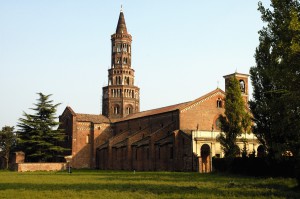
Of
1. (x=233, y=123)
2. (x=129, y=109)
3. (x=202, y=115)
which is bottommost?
(x=233, y=123)

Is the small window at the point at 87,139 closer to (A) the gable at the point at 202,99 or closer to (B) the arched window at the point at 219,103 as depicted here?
(A) the gable at the point at 202,99

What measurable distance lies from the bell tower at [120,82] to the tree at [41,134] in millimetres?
13038

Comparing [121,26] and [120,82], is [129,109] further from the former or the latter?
[121,26]

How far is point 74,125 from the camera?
6209 centimetres

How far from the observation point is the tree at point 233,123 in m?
37.5

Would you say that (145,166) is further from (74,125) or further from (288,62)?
(288,62)

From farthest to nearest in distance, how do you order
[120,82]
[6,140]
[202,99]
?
[120,82], [6,140], [202,99]

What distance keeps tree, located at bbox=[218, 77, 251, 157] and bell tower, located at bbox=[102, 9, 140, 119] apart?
35.3m

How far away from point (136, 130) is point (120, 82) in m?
15.8

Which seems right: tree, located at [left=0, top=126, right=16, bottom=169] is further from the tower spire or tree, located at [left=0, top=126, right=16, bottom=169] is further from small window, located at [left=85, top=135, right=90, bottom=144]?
the tower spire

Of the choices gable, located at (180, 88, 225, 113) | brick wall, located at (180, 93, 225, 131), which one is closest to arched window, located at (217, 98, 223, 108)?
brick wall, located at (180, 93, 225, 131)

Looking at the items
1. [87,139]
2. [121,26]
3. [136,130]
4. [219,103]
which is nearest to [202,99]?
[219,103]

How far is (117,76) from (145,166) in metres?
27.1

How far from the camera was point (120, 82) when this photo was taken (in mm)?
72000
